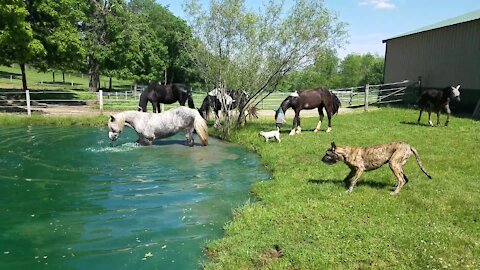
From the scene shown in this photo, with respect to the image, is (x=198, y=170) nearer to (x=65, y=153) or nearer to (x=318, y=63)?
(x=65, y=153)

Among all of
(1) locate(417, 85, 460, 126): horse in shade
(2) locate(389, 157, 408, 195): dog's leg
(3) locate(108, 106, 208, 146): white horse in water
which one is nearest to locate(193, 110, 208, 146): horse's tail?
(3) locate(108, 106, 208, 146): white horse in water

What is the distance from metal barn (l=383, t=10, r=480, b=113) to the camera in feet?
70.9

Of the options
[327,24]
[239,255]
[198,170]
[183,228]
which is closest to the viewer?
[239,255]

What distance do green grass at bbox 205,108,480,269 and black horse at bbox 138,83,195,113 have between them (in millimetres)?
9034

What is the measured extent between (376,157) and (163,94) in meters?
13.4

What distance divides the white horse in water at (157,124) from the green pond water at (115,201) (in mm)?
463

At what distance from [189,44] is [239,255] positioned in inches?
473

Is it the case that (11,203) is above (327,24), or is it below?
below

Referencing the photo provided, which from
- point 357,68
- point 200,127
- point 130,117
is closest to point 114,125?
point 130,117

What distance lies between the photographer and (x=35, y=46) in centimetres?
2231

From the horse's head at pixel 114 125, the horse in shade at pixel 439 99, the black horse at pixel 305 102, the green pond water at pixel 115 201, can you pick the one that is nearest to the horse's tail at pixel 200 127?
the green pond water at pixel 115 201

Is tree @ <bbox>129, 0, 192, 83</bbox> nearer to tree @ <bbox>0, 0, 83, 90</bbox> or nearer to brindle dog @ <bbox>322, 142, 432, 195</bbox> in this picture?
tree @ <bbox>0, 0, 83, 90</bbox>

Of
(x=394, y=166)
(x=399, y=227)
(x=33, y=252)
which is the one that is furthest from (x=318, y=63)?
(x=33, y=252)

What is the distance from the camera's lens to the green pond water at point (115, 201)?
5980 mm
